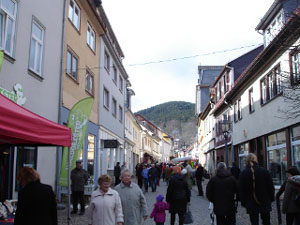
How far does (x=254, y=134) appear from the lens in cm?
1914

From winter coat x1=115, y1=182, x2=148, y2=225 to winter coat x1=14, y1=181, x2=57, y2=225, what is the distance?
60.3 inches

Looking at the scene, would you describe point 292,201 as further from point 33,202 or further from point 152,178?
point 152,178

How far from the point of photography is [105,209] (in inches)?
214

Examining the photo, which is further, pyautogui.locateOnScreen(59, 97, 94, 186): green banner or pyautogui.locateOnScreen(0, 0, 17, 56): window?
pyautogui.locateOnScreen(59, 97, 94, 186): green banner

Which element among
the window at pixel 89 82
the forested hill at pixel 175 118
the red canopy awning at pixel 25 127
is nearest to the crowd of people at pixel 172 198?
the red canopy awning at pixel 25 127

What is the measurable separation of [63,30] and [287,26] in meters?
8.82

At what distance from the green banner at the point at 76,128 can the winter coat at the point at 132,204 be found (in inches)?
181

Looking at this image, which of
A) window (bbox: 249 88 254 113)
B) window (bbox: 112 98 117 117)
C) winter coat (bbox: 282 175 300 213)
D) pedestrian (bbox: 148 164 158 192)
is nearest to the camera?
winter coat (bbox: 282 175 300 213)

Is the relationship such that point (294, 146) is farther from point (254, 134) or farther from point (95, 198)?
point (95, 198)

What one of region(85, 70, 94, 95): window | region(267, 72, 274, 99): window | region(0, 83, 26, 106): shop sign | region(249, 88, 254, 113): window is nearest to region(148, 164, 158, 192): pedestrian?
region(85, 70, 94, 95): window

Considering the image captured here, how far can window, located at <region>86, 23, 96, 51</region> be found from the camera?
748 inches

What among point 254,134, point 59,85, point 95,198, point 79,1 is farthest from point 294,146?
point 79,1

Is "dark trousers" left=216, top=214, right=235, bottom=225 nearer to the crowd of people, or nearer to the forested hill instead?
the crowd of people

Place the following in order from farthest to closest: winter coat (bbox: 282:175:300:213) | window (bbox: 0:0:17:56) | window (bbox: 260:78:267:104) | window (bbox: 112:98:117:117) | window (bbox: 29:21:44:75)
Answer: window (bbox: 112:98:117:117), window (bbox: 260:78:267:104), window (bbox: 29:21:44:75), window (bbox: 0:0:17:56), winter coat (bbox: 282:175:300:213)
